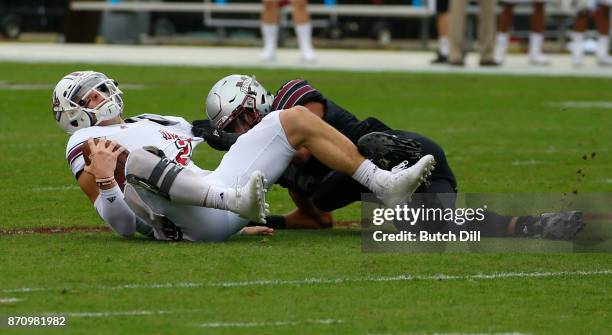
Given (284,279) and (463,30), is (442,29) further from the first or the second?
(284,279)

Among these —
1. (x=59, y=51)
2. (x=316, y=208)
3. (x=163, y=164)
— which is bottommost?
(x=59, y=51)

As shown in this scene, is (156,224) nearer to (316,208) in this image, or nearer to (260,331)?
(316,208)

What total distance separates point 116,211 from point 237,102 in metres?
0.94

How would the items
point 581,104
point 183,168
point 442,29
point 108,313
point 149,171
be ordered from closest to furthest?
point 108,313
point 149,171
point 183,168
point 581,104
point 442,29

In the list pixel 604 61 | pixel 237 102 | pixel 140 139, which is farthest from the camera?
pixel 604 61

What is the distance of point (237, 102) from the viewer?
8164 mm

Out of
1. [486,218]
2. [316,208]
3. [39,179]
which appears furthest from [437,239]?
[39,179]

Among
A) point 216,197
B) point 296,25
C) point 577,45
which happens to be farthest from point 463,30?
point 216,197

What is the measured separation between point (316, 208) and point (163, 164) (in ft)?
4.46

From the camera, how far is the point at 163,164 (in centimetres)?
752

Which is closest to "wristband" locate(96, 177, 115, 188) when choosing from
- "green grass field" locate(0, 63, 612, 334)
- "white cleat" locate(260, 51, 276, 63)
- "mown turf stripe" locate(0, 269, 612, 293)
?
"green grass field" locate(0, 63, 612, 334)

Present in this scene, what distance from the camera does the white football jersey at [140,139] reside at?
7836mm

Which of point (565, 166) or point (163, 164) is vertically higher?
point (163, 164)

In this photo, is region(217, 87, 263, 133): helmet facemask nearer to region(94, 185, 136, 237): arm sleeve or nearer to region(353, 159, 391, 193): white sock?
region(94, 185, 136, 237): arm sleeve
